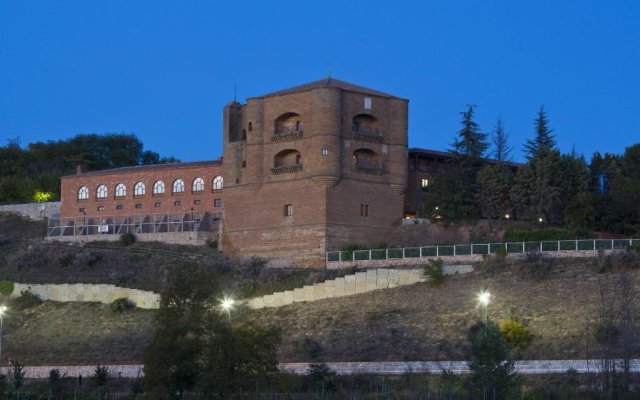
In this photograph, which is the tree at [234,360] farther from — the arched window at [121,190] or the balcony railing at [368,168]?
the arched window at [121,190]

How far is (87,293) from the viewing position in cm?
7344

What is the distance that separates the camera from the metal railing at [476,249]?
65188 millimetres

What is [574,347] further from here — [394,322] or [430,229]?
[430,229]

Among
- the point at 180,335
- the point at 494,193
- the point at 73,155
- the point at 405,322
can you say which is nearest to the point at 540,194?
the point at 494,193

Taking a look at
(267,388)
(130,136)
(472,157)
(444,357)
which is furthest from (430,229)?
(130,136)

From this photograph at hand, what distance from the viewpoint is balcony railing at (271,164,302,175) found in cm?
7550

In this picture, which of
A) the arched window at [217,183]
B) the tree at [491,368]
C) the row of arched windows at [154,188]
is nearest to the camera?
the tree at [491,368]

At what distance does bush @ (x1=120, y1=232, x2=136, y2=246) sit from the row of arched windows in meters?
4.37

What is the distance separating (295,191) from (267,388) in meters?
25.1

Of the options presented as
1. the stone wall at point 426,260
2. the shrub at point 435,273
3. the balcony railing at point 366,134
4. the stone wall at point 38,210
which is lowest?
the shrub at point 435,273

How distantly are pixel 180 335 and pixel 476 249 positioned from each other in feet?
69.2

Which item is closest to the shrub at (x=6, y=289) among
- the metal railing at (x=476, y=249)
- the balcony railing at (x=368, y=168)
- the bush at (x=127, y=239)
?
the bush at (x=127, y=239)

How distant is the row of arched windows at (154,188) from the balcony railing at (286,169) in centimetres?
595

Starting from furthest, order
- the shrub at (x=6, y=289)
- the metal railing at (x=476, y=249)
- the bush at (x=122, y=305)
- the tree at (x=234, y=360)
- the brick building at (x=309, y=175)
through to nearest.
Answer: the shrub at (x=6, y=289) < the brick building at (x=309, y=175) < the bush at (x=122, y=305) < the metal railing at (x=476, y=249) < the tree at (x=234, y=360)
